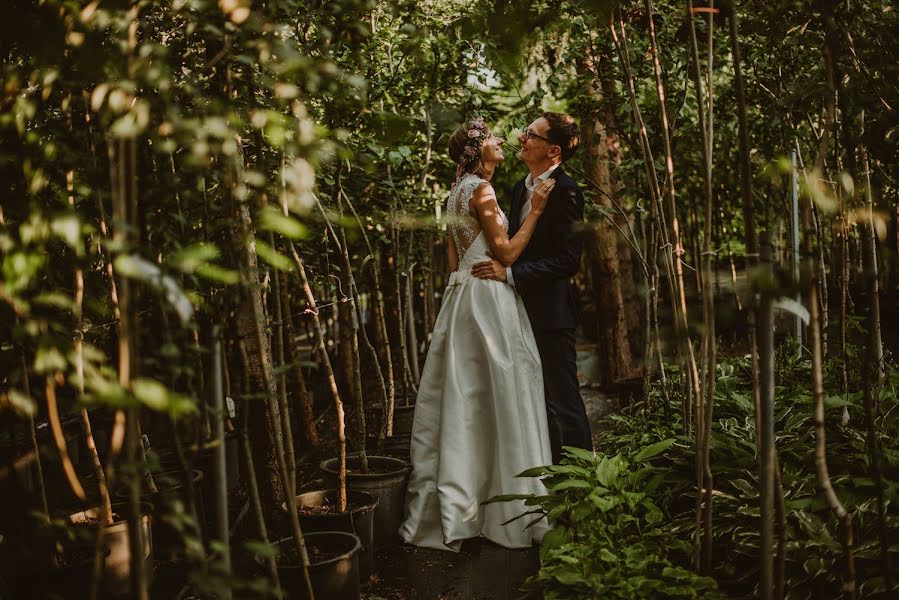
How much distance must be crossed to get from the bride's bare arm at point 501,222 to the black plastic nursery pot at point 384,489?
4.05 ft

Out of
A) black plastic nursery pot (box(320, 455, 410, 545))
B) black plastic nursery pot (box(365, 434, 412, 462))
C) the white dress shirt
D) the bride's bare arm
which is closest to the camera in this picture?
black plastic nursery pot (box(320, 455, 410, 545))

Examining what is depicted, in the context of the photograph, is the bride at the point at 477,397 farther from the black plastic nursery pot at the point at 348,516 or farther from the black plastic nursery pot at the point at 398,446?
the black plastic nursery pot at the point at 398,446

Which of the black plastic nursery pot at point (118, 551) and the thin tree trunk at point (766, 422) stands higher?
the thin tree trunk at point (766, 422)

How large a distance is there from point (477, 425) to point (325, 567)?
4.65 feet

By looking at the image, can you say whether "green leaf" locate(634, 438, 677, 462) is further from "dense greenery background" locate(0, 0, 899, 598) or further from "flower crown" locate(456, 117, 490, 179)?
"flower crown" locate(456, 117, 490, 179)

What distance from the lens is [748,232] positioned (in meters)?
1.78

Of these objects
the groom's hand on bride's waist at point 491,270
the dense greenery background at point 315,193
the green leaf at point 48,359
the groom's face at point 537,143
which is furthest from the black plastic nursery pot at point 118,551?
the groom's face at point 537,143

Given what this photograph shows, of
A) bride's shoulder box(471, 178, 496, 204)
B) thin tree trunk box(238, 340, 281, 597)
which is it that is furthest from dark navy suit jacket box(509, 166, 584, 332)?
thin tree trunk box(238, 340, 281, 597)

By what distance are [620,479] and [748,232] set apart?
1.33 meters

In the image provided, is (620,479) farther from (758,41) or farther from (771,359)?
(758,41)

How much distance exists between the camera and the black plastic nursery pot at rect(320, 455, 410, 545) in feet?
11.3

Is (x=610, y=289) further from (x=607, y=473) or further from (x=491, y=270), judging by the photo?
(x=607, y=473)

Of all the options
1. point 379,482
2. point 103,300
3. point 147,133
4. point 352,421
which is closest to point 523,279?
point 379,482

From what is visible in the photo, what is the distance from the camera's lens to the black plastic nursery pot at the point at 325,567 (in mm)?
2283
